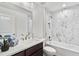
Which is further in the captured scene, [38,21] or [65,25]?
[65,25]

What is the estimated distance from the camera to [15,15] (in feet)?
5.31

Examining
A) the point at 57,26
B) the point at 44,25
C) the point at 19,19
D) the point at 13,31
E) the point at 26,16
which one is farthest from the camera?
the point at 57,26

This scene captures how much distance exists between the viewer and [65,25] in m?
2.76

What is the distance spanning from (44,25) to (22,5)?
1.21 meters

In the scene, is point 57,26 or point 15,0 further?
point 57,26

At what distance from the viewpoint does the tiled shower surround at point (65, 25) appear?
250cm

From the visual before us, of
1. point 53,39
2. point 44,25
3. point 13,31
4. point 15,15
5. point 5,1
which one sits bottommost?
point 53,39

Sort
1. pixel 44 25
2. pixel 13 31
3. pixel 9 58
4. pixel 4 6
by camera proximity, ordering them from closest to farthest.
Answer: pixel 9 58 < pixel 4 6 < pixel 13 31 < pixel 44 25

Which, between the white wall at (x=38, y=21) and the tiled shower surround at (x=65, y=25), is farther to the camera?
the tiled shower surround at (x=65, y=25)

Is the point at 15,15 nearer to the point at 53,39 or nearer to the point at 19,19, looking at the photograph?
the point at 19,19

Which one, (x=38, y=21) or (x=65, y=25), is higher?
(x=38, y=21)

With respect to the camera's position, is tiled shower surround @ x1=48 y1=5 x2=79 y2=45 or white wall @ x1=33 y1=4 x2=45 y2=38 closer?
white wall @ x1=33 y1=4 x2=45 y2=38

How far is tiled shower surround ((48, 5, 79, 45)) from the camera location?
250cm

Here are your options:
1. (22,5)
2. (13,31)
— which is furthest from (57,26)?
(13,31)
